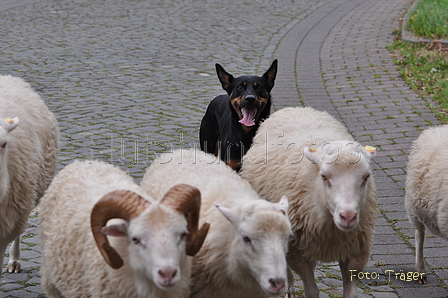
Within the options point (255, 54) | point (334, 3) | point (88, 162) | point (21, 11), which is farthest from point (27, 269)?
point (334, 3)

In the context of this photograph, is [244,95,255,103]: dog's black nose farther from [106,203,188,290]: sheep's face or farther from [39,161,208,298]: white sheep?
[106,203,188,290]: sheep's face

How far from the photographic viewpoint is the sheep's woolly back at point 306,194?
16.2 ft

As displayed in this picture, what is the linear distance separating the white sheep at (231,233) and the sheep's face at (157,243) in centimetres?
44

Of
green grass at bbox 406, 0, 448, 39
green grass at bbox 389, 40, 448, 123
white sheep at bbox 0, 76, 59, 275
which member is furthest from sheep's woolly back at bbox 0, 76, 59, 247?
green grass at bbox 406, 0, 448, 39

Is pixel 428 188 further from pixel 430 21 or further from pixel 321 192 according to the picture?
pixel 430 21

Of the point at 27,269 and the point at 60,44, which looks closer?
the point at 27,269

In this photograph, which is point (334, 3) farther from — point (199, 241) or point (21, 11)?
point (199, 241)

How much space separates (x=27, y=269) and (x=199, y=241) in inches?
97.6

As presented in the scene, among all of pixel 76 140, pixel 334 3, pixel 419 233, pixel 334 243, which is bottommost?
pixel 334 3

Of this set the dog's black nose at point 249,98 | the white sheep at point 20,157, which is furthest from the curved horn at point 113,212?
the dog's black nose at point 249,98

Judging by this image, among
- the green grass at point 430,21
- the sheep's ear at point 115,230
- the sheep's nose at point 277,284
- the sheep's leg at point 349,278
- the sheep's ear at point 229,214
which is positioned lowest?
the green grass at point 430,21

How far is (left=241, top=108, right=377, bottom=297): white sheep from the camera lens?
4.57 metres

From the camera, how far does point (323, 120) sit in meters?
6.05

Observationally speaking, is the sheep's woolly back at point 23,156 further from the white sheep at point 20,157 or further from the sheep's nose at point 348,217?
the sheep's nose at point 348,217
